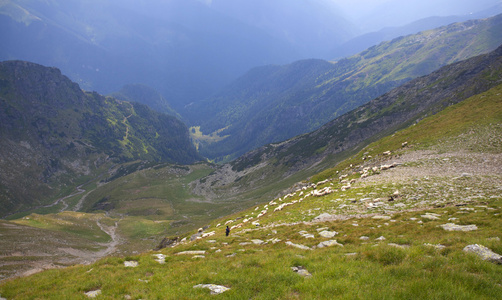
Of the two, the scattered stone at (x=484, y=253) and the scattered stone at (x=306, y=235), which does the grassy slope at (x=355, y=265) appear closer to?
the scattered stone at (x=484, y=253)

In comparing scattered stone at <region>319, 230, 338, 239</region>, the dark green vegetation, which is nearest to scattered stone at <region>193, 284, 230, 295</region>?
scattered stone at <region>319, 230, 338, 239</region>

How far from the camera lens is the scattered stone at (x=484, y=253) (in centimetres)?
907

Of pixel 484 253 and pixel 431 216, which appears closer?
pixel 484 253

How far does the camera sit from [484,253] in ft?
31.6

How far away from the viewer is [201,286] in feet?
33.9

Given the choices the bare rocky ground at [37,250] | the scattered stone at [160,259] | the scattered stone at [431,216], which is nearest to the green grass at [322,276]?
the scattered stone at [160,259]

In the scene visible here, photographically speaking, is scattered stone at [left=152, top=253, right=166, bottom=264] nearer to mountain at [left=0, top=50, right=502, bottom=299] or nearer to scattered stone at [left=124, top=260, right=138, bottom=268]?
mountain at [left=0, top=50, right=502, bottom=299]

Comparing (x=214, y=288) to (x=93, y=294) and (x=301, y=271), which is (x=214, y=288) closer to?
(x=301, y=271)

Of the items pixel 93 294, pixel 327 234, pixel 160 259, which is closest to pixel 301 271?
pixel 327 234

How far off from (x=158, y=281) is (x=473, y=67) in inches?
8942

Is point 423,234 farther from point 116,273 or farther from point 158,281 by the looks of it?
point 116,273

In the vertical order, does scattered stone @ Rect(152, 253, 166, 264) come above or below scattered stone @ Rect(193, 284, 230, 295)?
below

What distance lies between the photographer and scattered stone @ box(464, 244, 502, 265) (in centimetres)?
907

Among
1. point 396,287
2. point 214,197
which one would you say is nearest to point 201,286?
point 396,287
